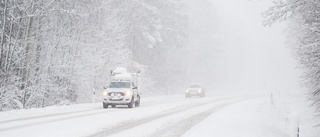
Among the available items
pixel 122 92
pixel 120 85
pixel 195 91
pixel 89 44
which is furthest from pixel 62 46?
pixel 195 91

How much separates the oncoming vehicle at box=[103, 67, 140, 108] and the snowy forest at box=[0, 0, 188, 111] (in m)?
2.91

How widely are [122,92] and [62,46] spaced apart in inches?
212

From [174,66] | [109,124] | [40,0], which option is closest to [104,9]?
[40,0]

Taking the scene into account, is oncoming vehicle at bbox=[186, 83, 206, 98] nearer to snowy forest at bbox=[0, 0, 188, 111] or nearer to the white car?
snowy forest at bbox=[0, 0, 188, 111]

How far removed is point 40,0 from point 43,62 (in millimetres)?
4183

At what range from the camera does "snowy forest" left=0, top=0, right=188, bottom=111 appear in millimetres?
21938

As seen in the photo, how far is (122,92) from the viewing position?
82.2 ft

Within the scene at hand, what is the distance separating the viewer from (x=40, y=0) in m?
22.8

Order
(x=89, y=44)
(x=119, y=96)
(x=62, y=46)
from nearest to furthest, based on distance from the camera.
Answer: (x=119, y=96)
(x=62, y=46)
(x=89, y=44)

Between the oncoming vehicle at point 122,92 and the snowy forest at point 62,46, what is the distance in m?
2.91

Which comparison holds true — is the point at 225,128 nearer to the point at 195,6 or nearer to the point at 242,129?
the point at 242,129

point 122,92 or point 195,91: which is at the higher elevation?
point 122,92

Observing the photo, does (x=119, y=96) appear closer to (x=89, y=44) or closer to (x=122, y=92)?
(x=122, y=92)

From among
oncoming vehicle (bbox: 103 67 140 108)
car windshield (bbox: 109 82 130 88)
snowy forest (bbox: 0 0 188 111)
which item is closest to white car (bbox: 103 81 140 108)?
oncoming vehicle (bbox: 103 67 140 108)
